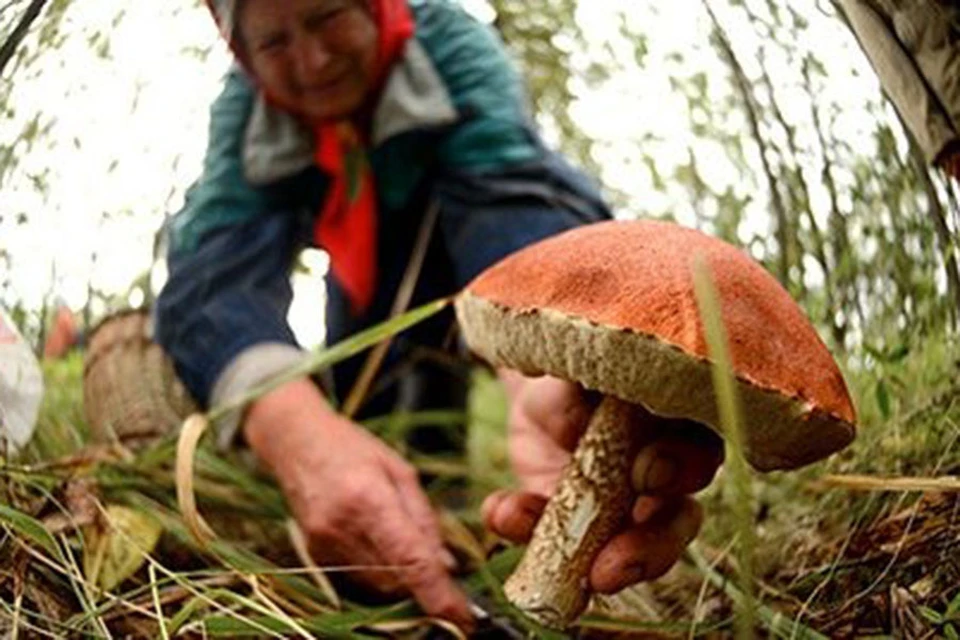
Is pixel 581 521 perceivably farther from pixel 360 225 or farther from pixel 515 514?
pixel 360 225

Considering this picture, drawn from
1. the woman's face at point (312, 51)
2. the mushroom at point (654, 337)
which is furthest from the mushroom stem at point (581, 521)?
the woman's face at point (312, 51)

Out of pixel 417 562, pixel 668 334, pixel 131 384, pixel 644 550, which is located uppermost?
pixel 668 334

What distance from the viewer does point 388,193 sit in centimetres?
147

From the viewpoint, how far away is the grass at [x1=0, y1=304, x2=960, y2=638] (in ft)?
2.30

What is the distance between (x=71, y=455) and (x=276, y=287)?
367 millimetres

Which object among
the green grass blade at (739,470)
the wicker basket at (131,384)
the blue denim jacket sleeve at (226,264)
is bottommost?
the wicker basket at (131,384)

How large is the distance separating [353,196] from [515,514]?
2.09 ft

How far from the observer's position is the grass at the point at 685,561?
2.30 feet

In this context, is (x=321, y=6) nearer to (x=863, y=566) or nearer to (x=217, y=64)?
(x=217, y=64)

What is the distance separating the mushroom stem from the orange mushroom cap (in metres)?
0.09

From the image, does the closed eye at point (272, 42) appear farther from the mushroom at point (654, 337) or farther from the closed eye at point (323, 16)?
the mushroom at point (654, 337)

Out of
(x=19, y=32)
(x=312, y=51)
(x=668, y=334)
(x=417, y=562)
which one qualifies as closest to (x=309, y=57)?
(x=312, y=51)

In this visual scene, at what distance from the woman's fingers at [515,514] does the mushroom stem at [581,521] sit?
7 centimetres

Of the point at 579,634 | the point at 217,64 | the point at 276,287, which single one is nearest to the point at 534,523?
the point at 579,634
